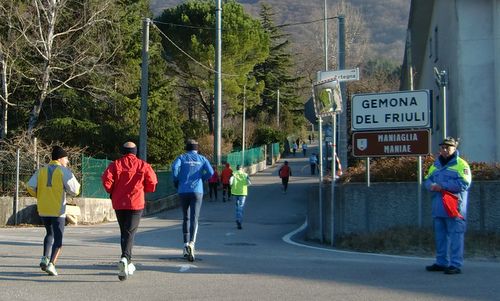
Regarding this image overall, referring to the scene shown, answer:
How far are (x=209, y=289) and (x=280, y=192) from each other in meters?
27.4

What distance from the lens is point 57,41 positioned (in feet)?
108

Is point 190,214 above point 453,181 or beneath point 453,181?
beneath

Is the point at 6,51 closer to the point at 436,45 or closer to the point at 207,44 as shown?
the point at 436,45

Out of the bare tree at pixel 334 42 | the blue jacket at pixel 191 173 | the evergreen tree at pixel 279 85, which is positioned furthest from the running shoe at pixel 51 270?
the evergreen tree at pixel 279 85

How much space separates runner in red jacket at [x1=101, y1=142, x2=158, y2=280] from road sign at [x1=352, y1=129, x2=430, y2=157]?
553cm

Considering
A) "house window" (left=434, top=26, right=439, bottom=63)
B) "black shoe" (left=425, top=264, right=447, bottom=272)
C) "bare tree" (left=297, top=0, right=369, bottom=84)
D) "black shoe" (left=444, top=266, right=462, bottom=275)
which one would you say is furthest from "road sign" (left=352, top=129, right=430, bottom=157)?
"bare tree" (left=297, top=0, right=369, bottom=84)

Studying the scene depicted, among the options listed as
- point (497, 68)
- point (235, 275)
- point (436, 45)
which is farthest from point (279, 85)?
point (235, 275)

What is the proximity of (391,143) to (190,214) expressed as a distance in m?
4.50

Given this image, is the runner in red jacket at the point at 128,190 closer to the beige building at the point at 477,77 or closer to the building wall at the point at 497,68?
the beige building at the point at 477,77

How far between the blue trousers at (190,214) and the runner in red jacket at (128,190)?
5.31ft

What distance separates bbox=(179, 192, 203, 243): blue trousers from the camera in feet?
34.9

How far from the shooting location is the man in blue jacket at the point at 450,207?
9.12 meters

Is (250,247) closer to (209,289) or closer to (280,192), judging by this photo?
(209,289)

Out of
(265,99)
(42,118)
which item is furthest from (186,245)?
(265,99)
